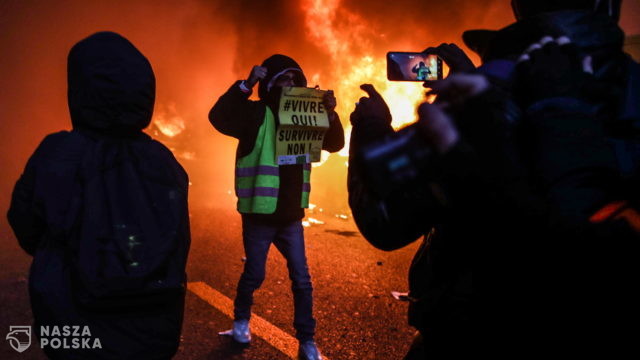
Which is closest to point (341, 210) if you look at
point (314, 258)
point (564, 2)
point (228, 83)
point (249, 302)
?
point (314, 258)

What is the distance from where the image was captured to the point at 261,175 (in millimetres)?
3246

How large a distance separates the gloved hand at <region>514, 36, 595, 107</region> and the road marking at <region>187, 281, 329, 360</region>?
2929 millimetres

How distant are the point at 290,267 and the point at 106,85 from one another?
7.05 feet

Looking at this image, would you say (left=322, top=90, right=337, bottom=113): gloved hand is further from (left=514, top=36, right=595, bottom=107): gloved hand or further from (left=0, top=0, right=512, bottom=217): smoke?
(left=0, top=0, right=512, bottom=217): smoke

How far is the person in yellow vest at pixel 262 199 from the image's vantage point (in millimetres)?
3270

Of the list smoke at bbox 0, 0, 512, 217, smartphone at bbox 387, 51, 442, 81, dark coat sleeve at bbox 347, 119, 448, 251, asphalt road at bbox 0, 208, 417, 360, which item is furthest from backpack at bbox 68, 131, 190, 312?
smoke at bbox 0, 0, 512, 217

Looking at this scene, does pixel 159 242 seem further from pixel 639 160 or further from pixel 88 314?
pixel 639 160

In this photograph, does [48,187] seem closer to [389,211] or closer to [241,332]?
[389,211]

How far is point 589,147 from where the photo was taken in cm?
95

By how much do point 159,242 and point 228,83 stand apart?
1256cm

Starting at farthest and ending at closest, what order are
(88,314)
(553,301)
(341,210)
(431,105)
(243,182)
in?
(341,210)
(243,182)
(88,314)
(553,301)
(431,105)
